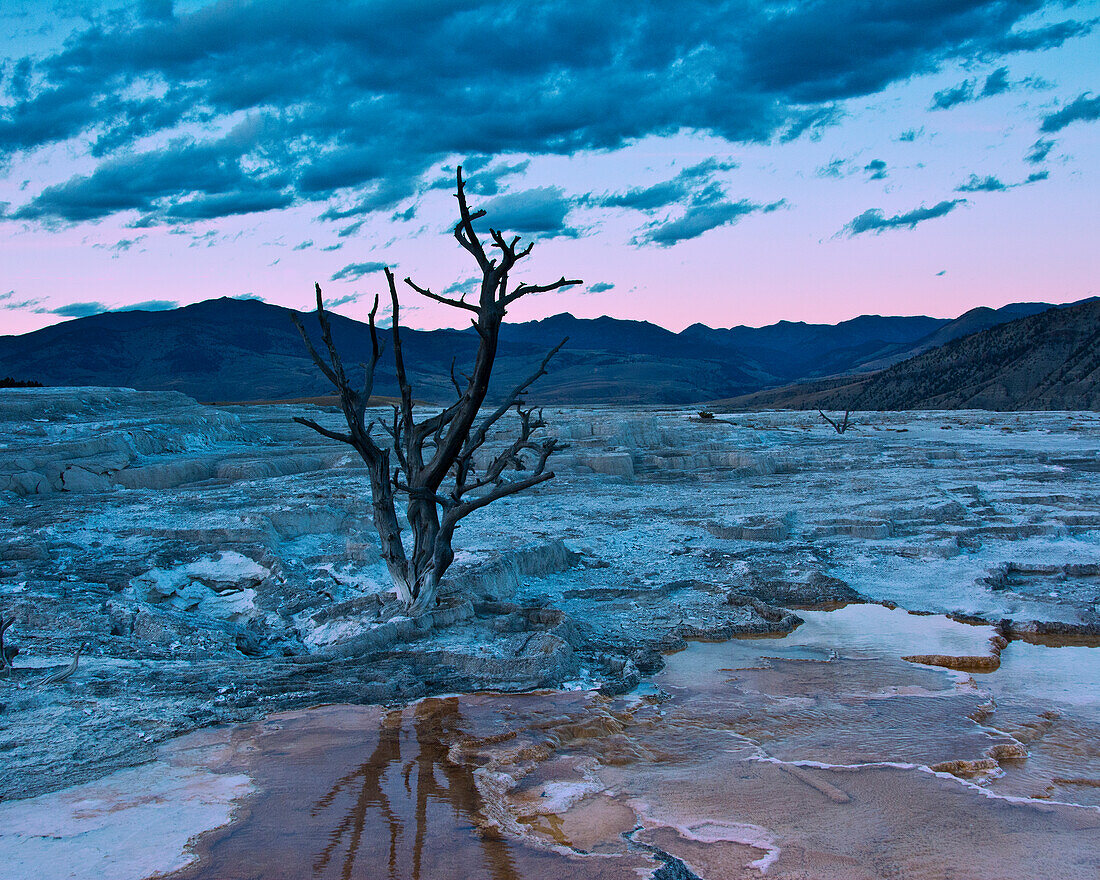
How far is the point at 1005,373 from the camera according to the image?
65375mm

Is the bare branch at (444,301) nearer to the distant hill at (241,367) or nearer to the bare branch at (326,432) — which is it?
the bare branch at (326,432)

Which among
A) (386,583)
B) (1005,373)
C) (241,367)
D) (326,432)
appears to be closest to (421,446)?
(326,432)

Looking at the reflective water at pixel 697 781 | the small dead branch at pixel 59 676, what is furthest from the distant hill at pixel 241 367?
the small dead branch at pixel 59 676

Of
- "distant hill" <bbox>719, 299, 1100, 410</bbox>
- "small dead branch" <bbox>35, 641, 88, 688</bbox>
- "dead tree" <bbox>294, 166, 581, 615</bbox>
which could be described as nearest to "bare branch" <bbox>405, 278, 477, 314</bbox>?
"dead tree" <bbox>294, 166, 581, 615</bbox>

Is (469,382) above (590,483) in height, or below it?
above

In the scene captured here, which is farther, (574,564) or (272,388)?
(272,388)

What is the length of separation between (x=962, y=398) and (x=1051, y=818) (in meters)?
→ 67.3

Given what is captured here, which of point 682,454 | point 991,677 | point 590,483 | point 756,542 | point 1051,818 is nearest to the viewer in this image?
point 1051,818

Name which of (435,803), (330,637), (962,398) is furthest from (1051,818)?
(962,398)

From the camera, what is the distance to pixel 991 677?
7117 mm

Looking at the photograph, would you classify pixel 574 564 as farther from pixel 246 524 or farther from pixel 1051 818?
pixel 1051 818

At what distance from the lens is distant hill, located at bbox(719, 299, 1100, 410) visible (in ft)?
194

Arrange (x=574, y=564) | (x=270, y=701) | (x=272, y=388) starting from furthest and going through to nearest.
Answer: (x=272, y=388), (x=574, y=564), (x=270, y=701)

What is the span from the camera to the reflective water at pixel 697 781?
411 centimetres
